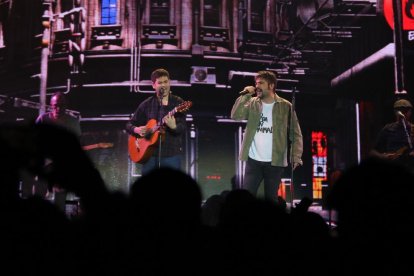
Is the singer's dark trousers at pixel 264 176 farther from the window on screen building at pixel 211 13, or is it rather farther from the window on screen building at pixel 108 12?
the window on screen building at pixel 108 12

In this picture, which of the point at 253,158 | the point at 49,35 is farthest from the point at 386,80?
the point at 49,35

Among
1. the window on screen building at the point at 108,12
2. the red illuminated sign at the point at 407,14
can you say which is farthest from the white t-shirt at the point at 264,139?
the window on screen building at the point at 108,12

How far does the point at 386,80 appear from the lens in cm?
1003

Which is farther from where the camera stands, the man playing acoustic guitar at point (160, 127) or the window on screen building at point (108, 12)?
the window on screen building at point (108, 12)

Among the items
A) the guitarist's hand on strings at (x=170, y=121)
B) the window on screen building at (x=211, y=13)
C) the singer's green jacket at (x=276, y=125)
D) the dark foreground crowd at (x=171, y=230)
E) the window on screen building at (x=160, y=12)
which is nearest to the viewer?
the dark foreground crowd at (x=171, y=230)

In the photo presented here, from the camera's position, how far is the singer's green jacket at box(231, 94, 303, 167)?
18.1ft

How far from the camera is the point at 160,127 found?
5.82 metres

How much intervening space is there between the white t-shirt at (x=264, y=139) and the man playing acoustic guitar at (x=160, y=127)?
0.96m

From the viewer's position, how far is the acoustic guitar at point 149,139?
580 cm

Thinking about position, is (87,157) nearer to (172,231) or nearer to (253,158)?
(172,231)

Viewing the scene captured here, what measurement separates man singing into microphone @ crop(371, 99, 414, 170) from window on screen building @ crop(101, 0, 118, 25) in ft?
31.1

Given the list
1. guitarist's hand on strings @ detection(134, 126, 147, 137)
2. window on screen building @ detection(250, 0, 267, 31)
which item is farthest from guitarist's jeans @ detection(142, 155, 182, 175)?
window on screen building @ detection(250, 0, 267, 31)

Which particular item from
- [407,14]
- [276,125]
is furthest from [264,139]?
[407,14]

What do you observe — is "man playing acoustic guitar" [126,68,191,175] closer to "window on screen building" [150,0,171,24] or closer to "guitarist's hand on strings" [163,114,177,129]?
"guitarist's hand on strings" [163,114,177,129]
